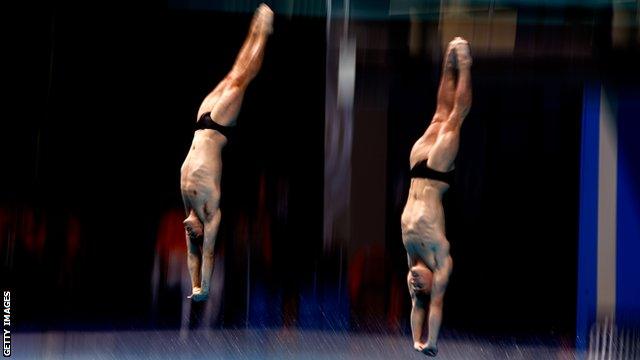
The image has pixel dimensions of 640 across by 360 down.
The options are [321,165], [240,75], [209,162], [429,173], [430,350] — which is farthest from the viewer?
[321,165]

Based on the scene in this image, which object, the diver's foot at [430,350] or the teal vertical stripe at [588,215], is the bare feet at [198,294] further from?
the teal vertical stripe at [588,215]

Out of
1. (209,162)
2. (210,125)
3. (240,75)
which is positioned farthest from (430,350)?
(240,75)

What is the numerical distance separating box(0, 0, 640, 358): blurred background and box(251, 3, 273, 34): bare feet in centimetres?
17

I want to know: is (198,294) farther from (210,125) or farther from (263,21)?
(263,21)

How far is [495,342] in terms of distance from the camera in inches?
203

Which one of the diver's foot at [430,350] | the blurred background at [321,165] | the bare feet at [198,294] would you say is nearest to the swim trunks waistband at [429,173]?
the blurred background at [321,165]

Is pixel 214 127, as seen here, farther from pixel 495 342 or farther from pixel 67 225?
pixel 495 342

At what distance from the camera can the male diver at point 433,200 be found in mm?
4703

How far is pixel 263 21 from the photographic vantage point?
512cm

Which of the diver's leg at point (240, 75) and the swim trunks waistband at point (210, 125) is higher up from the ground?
the diver's leg at point (240, 75)

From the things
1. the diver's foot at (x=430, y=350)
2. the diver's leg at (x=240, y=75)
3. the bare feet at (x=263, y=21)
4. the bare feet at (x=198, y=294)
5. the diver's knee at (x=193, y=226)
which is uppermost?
the bare feet at (x=263, y=21)

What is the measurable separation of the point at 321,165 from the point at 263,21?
31.7 inches

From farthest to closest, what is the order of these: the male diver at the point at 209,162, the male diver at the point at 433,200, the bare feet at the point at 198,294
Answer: the bare feet at the point at 198,294
the male diver at the point at 209,162
the male diver at the point at 433,200

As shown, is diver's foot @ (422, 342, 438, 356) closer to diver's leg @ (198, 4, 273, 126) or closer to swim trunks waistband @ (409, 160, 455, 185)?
swim trunks waistband @ (409, 160, 455, 185)
